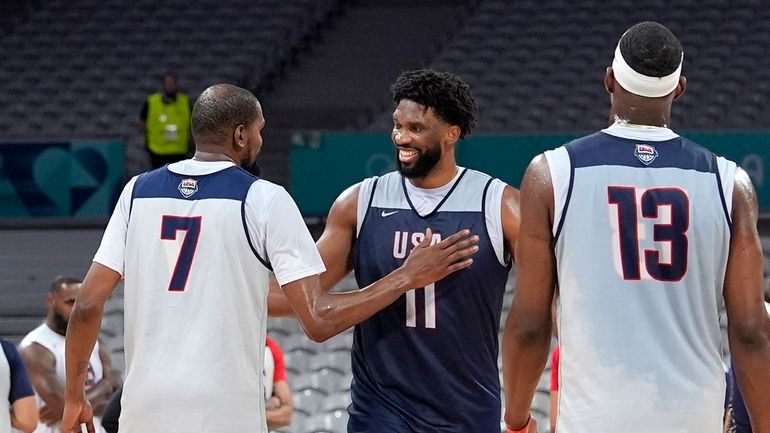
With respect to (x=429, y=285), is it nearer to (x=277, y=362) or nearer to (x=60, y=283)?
(x=277, y=362)

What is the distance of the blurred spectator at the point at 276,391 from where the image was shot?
26.8 feet

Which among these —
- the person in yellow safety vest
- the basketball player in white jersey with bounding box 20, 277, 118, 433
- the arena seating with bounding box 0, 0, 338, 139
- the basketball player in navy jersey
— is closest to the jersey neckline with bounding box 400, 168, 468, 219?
the basketball player in navy jersey

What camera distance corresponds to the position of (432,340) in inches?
191

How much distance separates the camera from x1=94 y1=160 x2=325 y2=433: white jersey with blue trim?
14.2 feet

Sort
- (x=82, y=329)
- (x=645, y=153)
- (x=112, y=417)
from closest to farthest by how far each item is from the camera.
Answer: (x=645, y=153)
(x=82, y=329)
(x=112, y=417)

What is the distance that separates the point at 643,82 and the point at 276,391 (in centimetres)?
500

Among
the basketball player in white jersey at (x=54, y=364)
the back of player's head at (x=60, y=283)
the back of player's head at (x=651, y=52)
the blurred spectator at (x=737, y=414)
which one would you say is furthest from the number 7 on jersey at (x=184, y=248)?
the back of player's head at (x=60, y=283)

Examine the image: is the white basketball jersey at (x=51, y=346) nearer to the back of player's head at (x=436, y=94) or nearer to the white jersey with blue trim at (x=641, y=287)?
the back of player's head at (x=436, y=94)

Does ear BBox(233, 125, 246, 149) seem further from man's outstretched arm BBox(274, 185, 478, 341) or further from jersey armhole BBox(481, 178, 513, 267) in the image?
jersey armhole BBox(481, 178, 513, 267)

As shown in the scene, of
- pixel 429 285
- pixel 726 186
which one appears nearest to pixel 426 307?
pixel 429 285

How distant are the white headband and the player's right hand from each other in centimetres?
108

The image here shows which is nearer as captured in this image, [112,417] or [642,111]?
[642,111]

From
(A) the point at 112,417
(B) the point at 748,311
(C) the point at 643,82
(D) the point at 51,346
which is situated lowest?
(A) the point at 112,417

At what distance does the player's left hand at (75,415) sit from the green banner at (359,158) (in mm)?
8163
